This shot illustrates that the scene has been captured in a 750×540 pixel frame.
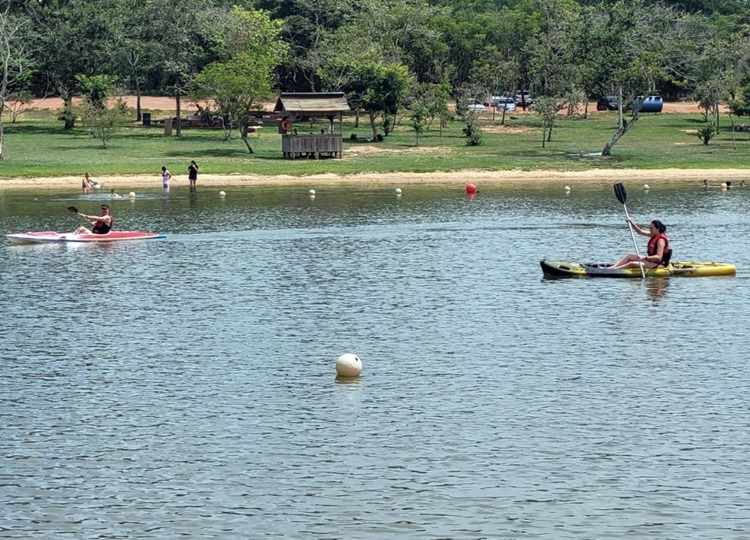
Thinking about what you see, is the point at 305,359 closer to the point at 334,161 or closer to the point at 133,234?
the point at 133,234

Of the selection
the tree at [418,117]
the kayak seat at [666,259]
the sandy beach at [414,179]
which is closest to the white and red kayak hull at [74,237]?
the kayak seat at [666,259]

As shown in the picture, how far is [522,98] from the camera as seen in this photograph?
463 feet

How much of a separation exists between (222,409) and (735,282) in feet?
79.3

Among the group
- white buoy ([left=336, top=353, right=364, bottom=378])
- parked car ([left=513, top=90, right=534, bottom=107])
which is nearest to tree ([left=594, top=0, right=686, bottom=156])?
parked car ([left=513, top=90, right=534, bottom=107])

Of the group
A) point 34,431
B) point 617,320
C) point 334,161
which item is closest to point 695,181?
point 334,161

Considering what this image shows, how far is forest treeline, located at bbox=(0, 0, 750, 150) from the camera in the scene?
98312 mm

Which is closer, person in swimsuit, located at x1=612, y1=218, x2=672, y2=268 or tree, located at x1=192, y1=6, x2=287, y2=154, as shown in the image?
person in swimsuit, located at x1=612, y1=218, x2=672, y2=268

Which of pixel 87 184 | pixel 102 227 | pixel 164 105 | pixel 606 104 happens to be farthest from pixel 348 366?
pixel 164 105

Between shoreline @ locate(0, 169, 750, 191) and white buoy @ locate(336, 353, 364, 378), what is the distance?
183 ft

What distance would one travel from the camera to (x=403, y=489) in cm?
2281

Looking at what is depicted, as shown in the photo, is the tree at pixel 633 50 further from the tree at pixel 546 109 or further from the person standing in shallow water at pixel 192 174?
the person standing in shallow water at pixel 192 174

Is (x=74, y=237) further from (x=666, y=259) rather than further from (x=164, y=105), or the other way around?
(x=164, y=105)

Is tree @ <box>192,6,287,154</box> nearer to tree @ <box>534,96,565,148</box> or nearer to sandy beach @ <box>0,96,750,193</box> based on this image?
sandy beach @ <box>0,96,750,193</box>

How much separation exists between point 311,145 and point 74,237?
40595 mm
